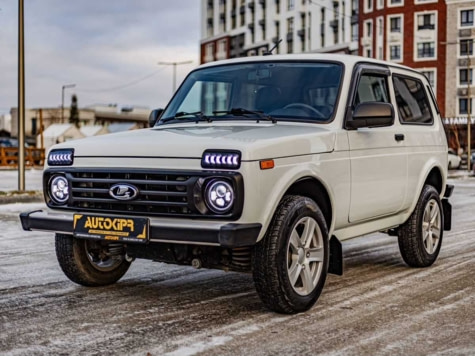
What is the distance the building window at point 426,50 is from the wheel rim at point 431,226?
62881 millimetres

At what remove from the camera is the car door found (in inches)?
249

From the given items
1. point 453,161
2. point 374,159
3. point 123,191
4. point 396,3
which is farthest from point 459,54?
point 123,191

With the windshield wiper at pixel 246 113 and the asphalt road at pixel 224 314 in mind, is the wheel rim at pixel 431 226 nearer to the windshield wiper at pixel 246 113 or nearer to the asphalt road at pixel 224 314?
the asphalt road at pixel 224 314

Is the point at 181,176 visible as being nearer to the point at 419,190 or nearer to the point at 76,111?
the point at 419,190

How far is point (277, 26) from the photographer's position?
81.1m

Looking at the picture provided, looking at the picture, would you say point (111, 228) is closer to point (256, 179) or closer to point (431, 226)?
point (256, 179)

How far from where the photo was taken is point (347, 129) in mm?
6223

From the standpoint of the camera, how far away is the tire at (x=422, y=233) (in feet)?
24.5

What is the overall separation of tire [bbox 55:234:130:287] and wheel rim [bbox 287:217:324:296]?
140cm

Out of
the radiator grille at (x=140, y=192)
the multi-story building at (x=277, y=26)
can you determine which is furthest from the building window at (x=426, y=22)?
the radiator grille at (x=140, y=192)

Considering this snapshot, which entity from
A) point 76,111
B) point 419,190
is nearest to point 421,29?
point 419,190

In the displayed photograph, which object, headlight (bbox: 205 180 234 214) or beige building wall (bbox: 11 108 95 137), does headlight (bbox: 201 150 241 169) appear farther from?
beige building wall (bbox: 11 108 95 137)

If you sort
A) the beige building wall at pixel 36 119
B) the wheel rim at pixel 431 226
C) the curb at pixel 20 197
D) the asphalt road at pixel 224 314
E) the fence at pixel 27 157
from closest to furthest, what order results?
the asphalt road at pixel 224 314 < the wheel rim at pixel 431 226 < the curb at pixel 20 197 < the fence at pixel 27 157 < the beige building wall at pixel 36 119

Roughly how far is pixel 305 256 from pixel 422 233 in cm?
239
